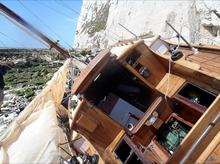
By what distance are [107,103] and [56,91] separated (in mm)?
5811

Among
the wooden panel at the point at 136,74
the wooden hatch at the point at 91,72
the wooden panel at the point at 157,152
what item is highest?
the wooden panel at the point at 136,74

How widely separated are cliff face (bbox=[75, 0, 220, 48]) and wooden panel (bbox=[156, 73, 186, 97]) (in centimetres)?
1436

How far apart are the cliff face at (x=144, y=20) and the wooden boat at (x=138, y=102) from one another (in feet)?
48.1

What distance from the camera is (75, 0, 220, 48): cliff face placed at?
3169 centimetres

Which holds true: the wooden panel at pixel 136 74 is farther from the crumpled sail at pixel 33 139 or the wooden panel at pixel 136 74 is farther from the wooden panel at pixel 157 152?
the crumpled sail at pixel 33 139

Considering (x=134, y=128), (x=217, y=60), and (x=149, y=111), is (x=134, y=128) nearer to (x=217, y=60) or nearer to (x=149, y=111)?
(x=149, y=111)

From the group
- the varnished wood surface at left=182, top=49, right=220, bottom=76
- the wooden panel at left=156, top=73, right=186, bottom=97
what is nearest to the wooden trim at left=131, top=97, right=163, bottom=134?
the wooden panel at left=156, top=73, right=186, bottom=97

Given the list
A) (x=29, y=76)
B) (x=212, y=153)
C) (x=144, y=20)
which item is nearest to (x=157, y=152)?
(x=212, y=153)

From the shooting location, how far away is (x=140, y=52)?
11.4m

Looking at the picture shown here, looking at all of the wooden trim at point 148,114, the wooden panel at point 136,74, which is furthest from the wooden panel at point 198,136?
the wooden panel at point 136,74

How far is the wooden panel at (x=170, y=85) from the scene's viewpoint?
36.1ft

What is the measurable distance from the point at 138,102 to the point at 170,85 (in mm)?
960

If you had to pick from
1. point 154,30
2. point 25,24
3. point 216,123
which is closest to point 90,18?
point 154,30

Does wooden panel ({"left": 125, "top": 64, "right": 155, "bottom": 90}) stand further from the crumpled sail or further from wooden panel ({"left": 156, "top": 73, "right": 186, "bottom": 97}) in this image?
Answer: the crumpled sail
